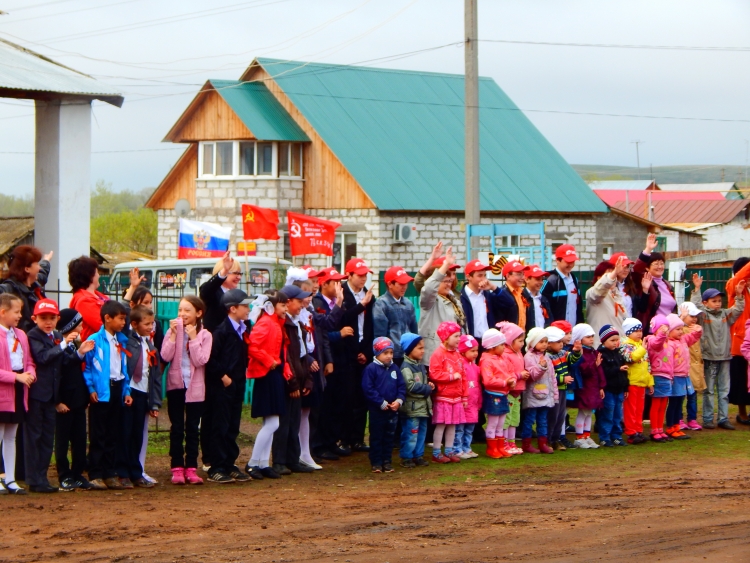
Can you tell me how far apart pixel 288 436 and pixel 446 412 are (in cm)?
163

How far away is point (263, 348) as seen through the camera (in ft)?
34.3

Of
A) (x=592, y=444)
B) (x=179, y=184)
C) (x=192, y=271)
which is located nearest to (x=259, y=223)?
(x=192, y=271)

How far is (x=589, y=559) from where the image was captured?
7.04 metres

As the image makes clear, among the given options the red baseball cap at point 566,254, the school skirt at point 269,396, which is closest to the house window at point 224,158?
the red baseball cap at point 566,254

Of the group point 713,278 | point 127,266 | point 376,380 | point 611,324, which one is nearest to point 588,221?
point 713,278

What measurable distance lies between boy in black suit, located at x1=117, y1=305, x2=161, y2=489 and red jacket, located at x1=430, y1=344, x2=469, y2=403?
9.32 feet

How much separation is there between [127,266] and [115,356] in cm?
1517

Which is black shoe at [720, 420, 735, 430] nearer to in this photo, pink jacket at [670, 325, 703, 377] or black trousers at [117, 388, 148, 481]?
pink jacket at [670, 325, 703, 377]

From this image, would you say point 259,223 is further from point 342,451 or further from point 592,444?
point 592,444

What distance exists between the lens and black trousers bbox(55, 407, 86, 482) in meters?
9.64

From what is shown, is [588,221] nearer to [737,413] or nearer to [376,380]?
[737,413]

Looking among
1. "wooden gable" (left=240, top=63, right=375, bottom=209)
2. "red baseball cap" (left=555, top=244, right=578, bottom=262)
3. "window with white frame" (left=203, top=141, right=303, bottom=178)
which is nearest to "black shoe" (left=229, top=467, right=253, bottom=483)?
"red baseball cap" (left=555, top=244, right=578, bottom=262)

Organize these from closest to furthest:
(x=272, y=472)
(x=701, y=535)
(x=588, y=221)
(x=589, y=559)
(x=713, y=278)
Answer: (x=589, y=559) → (x=701, y=535) → (x=272, y=472) → (x=713, y=278) → (x=588, y=221)

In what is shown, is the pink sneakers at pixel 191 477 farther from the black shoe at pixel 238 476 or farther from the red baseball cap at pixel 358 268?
the red baseball cap at pixel 358 268
